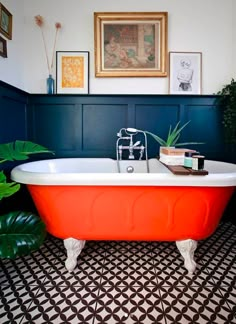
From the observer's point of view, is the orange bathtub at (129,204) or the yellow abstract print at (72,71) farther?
the yellow abstract print at (72,71)

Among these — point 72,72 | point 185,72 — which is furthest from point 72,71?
point 185,72

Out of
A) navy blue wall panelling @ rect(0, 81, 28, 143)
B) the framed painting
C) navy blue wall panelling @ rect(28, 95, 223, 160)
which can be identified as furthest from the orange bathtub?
the framed painting

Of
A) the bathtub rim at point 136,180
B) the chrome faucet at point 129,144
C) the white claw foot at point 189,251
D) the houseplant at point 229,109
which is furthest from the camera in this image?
the chrome faucet at point 129,144

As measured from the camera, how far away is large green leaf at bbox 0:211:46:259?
3.49ft

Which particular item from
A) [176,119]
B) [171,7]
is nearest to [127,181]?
[176,119]

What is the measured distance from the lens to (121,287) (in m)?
1.18

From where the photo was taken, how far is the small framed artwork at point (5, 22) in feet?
5.46

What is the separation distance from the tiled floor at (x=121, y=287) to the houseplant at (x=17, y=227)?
0.89ft

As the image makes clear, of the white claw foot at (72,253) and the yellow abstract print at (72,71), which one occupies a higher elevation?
the yellow abstract print at (72,71)

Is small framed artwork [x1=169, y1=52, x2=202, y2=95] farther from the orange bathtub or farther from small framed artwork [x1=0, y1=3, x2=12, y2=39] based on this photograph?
small framed artwork [x1=0, y1=3, x2=12, y2=39]

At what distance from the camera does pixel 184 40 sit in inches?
82.3

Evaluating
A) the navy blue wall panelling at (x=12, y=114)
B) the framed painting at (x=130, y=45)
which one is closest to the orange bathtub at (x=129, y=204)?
the navy blue wall panelling at (x=12, y=114)

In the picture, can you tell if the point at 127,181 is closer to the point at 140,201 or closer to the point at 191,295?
the point at 140,201

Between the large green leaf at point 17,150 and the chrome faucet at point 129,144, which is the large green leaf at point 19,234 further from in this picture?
the chrome faucet at point 129,144
